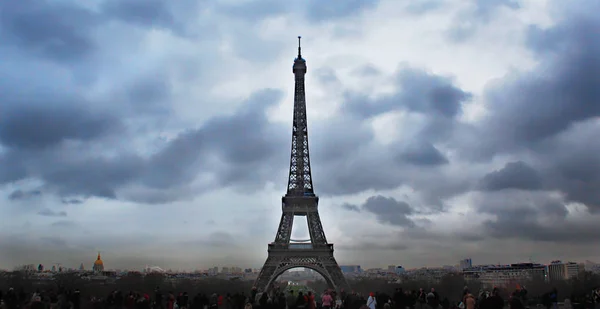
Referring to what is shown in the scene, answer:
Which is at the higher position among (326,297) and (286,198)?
(286,198)

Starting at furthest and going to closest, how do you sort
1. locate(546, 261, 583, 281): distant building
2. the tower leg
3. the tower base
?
locate(546, 261, 583, 281): distant building, the tower base, the tower leg

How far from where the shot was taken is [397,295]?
71.1 ft

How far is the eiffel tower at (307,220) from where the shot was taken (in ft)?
194

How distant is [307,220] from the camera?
6169 centimetres

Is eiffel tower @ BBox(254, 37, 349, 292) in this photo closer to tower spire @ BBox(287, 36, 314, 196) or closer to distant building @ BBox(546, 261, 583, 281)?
tower spire @ BBox(287, 36, 314, 196)

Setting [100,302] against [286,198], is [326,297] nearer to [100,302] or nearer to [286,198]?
[100,302]

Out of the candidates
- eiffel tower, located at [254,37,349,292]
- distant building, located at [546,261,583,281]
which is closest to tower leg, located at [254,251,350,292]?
eiffel tower, located at [254,37,349,292]

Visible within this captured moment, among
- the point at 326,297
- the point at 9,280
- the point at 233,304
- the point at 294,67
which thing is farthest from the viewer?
the point at 9,280

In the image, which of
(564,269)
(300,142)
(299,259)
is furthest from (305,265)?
(564,269)

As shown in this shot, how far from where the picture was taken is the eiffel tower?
5922 cm

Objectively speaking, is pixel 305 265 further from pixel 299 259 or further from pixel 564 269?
pixel 564 269

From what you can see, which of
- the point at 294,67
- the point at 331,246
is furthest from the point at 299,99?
the point at 331,246

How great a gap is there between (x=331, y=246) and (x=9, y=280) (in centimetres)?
4012

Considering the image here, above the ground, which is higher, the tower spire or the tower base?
the tower spire
